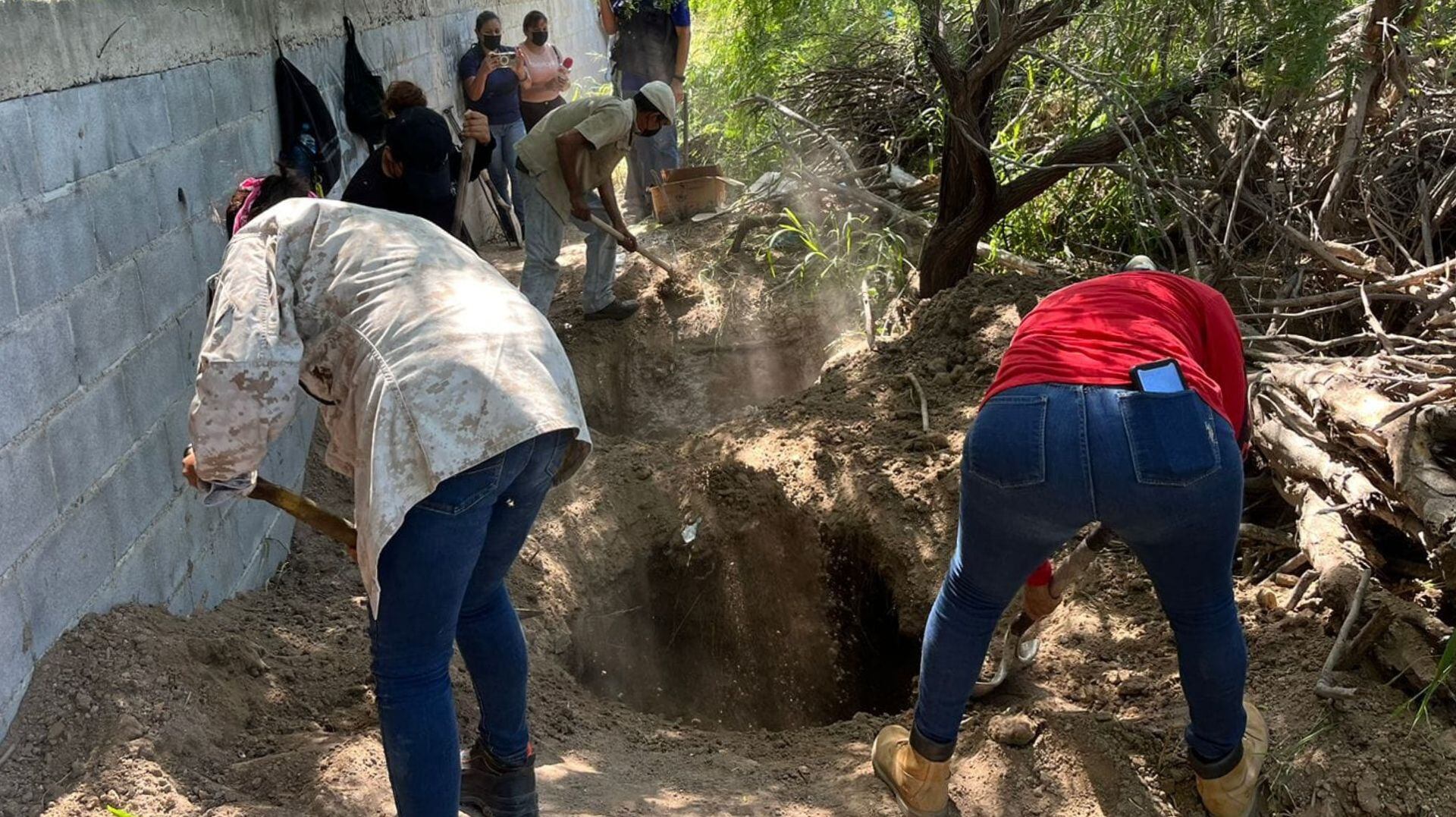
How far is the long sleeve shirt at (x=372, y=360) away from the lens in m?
1.94

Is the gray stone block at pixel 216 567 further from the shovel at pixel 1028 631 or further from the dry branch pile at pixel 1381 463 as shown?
the dry branch pile at pixel 1381 463

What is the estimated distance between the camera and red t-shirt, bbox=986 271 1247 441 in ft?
7.07

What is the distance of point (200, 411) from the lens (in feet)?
6.38

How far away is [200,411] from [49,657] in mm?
899

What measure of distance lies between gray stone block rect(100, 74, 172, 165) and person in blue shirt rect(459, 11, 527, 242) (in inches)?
165

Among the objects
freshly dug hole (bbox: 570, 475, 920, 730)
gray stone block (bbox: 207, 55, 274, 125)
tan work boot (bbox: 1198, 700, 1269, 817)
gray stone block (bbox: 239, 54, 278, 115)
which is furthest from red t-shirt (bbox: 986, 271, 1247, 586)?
gray stone block (bbox: 239, 54, 278, 115)

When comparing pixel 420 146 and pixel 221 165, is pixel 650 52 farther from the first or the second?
pixel 221 165

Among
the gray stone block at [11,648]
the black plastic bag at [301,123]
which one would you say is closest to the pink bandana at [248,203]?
the gray stone block at [11,648]

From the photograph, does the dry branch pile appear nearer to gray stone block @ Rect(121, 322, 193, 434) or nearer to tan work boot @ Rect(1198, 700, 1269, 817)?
tan work boot @ Rect(1198, 700, 1269, 817)

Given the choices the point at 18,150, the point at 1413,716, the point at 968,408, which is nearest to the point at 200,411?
the point at 18,150

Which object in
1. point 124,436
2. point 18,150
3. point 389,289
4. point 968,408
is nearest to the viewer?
point 389,289

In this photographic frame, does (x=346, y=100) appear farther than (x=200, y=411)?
Yes

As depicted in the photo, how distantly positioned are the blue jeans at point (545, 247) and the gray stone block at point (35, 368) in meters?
3.39

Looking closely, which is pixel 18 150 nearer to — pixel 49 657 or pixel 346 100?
pixel 49 657
